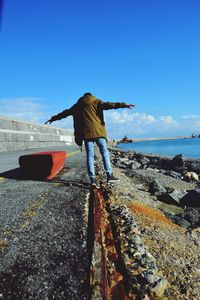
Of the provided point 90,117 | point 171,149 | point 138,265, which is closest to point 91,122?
point 90,117

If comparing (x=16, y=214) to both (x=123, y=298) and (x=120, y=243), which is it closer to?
(x=120, y=243)

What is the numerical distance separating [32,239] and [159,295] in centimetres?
130

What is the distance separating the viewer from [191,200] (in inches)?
270

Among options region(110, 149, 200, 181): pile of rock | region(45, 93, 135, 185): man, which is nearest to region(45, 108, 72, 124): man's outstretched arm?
region(45, 93, 135, 185): man

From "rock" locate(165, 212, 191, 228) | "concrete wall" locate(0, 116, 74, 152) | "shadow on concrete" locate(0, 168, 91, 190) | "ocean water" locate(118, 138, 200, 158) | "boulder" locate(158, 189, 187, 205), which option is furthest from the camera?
"ocean water" locate(118, 138, 200, 158)

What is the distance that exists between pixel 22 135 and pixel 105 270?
1704 centimetres

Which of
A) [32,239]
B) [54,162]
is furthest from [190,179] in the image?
[32,239]

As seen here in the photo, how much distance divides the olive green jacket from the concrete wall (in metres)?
9.59

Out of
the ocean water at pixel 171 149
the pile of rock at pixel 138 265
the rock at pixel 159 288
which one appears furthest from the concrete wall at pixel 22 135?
the ocean water at pixel 171 149

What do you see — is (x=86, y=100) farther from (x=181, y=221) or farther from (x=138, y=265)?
(x=138, y=265)

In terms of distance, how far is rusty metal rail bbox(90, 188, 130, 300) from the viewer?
185cm

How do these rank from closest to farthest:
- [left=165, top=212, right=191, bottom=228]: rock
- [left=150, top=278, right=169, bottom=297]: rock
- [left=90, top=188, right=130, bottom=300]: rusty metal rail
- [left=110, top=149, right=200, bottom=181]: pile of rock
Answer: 1. [left=90, top=188, right=130, bottom=300]: rusty metal rail
2. [left=150, top=278, right=169, bottom=297]: rock
3. [left=165, top=212, right=191, bottom=228]: rock
4. [left=110, top=149, right=200, bottom=181]: pile of rock

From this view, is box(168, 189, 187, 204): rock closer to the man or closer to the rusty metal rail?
the man

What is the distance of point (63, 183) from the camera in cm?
596
